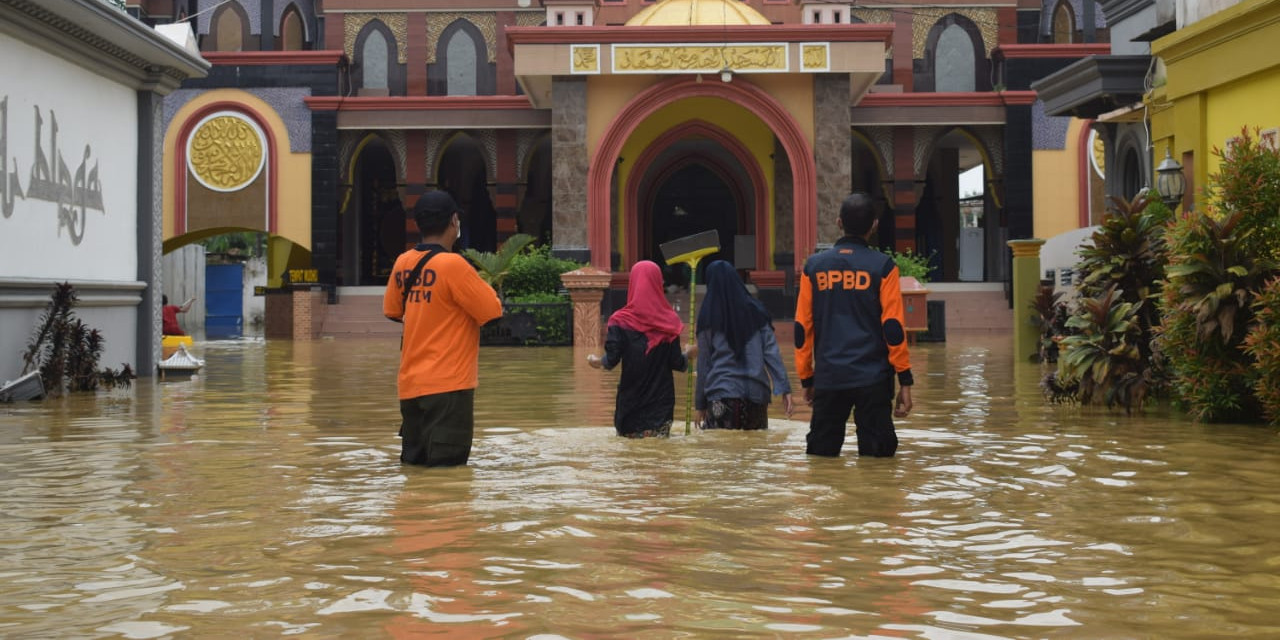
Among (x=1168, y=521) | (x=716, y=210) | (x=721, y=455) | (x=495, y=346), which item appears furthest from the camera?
(x=716, y=210)

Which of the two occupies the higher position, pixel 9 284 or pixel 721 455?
pixel 9 284

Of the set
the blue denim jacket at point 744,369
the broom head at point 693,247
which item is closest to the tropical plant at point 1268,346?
the blue denim jacket at point 744,369

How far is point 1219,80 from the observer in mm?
10977

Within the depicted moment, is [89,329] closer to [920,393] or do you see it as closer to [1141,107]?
[920,393]

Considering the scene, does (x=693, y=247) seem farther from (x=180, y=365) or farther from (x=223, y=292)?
(x=223, y=292)

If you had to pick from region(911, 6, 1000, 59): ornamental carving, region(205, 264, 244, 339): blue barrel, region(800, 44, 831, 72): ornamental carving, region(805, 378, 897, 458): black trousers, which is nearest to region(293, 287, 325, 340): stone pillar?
region(800, 44, 831, 72): ornamental carving

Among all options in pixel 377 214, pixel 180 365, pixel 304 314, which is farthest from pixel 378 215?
pixel 180 365

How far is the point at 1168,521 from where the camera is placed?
5504 mm

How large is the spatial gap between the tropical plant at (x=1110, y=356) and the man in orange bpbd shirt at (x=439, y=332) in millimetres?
5412

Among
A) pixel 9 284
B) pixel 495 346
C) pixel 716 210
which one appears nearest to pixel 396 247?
pixel 716 210

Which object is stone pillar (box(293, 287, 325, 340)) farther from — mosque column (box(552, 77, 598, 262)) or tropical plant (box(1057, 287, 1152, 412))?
tropical plant (box(1057, 287, 1152, 412))

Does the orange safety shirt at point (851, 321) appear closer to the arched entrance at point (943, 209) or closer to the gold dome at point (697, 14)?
the gold dome at point (697, 14)

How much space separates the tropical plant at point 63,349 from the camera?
40.2ft

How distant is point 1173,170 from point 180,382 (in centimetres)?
1000
